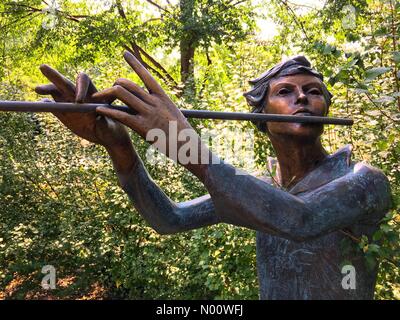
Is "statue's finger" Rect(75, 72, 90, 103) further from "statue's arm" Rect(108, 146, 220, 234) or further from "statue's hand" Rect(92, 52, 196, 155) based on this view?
"statue's arm" Rect(108, 146, 220, 234)

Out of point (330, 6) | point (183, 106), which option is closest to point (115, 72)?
point (183, 106)

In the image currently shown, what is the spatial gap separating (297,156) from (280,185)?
0.18 meters

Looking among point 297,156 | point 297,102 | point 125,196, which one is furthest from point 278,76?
point 125,196

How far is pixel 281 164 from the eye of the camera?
82.4 inches

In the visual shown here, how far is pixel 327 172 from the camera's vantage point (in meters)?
1.94

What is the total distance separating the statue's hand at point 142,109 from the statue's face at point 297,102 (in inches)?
21.7

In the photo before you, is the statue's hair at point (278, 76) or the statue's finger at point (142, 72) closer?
the statue's finger at point (142, 72)

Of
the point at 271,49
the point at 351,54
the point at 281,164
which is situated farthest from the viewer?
the point at 271,49

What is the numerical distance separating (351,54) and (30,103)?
156cm

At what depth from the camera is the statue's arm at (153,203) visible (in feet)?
6.70

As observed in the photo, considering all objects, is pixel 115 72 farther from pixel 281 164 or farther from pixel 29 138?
pixel 281 164

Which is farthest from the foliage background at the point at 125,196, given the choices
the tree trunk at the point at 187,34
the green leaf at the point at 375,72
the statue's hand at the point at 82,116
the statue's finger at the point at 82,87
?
the statue's finger at the point at 82,87

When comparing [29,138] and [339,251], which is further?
[29,138]

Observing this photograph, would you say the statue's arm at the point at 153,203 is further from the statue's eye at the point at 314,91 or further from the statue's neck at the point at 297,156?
the statue's eye at the point at 314,91
